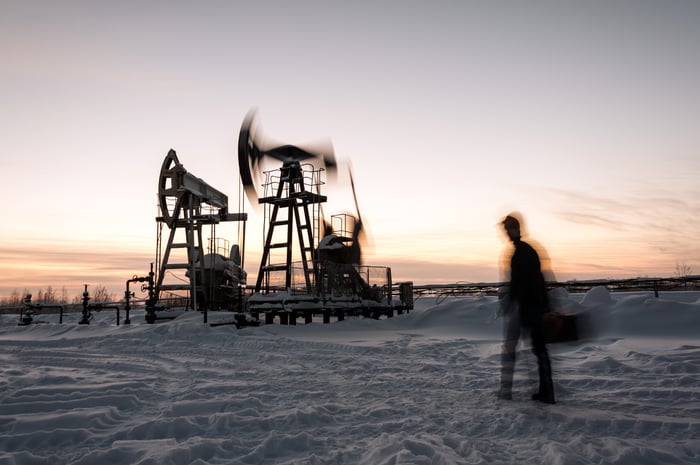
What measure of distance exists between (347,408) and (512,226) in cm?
275

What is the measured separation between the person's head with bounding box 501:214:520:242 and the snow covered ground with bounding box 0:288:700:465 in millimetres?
1166

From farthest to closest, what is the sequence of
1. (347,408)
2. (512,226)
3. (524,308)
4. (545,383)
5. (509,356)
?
1. (512,226)
2. (509,356)
3. (524,308)
4. (545,383)
5. (347,408)

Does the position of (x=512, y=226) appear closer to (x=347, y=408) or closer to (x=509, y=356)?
(x=509, y=356)

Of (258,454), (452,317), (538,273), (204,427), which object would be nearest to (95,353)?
(204,427)

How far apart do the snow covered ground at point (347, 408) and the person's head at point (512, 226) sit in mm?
1166

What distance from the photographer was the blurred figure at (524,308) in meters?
5.54

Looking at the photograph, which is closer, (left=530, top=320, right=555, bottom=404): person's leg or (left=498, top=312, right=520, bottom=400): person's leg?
(left=530, top=320, right=555, bottom=404): person's leg

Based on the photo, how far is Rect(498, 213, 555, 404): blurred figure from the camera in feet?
18.2

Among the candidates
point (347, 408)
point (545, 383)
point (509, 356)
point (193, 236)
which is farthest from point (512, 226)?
point (193, 236)

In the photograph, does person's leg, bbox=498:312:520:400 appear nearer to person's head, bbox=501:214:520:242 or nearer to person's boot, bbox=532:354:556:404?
person's boot, bbox=532:354:556:404

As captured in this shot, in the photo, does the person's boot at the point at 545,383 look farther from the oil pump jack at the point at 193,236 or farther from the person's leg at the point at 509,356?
the oil pump jack at the point at 193,236

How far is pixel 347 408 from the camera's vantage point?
210 inches

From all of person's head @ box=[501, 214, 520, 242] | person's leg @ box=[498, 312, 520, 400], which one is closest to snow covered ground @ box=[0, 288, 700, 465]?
person's leg @ box=[498, 312, 520, 400]

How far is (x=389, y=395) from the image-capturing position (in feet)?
19.9
